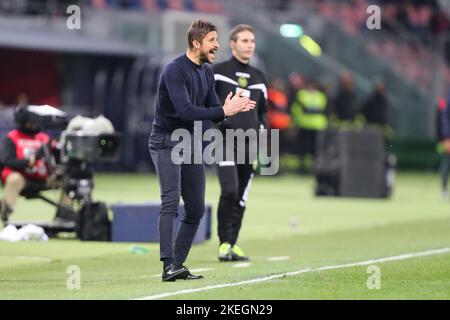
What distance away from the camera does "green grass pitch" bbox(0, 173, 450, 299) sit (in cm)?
1107

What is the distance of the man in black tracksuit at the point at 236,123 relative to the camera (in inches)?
565

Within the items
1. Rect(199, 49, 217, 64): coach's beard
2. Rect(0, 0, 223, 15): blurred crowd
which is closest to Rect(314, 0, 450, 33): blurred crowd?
Rect(0, 0, 223, 15): blurred crowd

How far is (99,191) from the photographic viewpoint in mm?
26469

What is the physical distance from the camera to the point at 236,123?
14.5 meters

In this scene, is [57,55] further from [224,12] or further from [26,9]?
[224,12]

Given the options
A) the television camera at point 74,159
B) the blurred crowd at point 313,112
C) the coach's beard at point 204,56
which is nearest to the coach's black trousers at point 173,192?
the coach's beard at point 204,56

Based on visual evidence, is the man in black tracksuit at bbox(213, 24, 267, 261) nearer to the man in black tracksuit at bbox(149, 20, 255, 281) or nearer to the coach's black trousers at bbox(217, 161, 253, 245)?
the coach's black trousers at bbox(217, 161, 253, 245)

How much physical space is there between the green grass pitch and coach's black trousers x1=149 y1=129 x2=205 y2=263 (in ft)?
1.28

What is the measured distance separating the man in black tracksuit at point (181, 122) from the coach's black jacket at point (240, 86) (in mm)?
2446

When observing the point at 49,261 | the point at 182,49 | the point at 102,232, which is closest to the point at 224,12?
the point at 182,49

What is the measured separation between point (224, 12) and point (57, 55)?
19.4 ft

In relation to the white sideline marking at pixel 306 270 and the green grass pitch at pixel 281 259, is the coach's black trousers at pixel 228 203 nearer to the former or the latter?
the green grass pitch at pixel 281 259

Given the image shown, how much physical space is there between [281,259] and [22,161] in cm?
411

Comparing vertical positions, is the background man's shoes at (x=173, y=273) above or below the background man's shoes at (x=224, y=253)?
above
